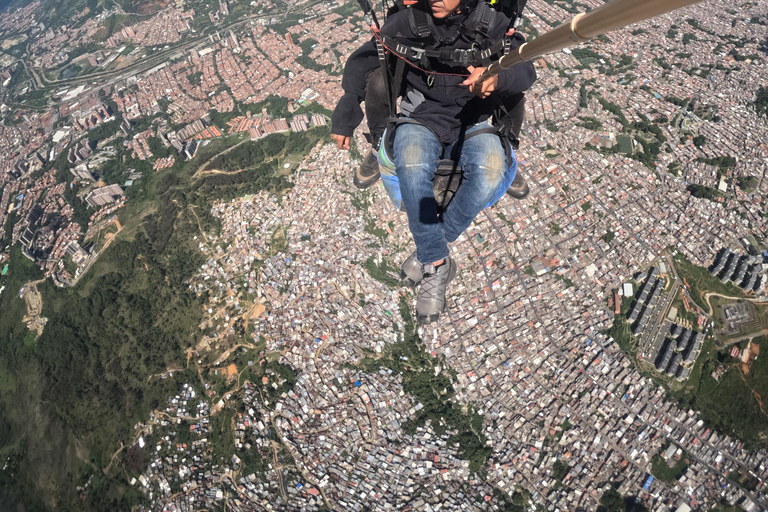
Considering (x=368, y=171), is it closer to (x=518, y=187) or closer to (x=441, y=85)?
(x=441, y=85)

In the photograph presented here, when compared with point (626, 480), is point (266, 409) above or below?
above

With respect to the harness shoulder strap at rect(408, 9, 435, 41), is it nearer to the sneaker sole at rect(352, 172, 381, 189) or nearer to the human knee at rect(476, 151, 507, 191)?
the human knee at rect(476, 151, 507, 191)

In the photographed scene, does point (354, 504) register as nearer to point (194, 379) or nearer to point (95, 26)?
point (194, 379)

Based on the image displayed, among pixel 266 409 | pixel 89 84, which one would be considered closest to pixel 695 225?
pixel 266 409

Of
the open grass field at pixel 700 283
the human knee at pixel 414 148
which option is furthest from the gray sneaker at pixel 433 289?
the open grass field at pixel 700 283

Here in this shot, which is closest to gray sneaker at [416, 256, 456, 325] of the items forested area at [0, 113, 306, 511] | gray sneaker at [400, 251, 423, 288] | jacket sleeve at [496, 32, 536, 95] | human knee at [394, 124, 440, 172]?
gray sneaker at [400, 251, 423, 288]

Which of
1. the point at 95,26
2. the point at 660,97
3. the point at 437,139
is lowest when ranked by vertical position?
the point at 660,97

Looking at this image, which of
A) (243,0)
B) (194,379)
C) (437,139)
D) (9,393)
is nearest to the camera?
(437,139)
